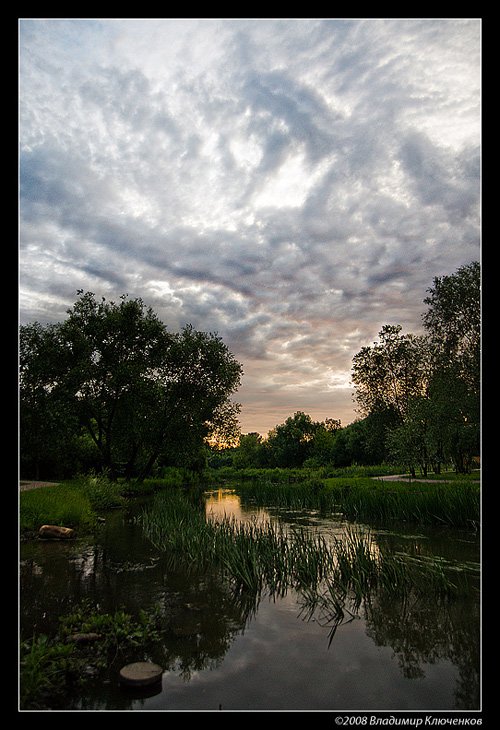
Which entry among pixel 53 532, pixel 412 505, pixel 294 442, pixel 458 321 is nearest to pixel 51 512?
pixel 53 532

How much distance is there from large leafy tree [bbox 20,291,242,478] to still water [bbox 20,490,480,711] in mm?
17228

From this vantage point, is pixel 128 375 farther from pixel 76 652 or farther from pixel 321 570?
pixel 76 652

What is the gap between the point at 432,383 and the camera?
21500mm

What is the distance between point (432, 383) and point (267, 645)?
17.5 metres

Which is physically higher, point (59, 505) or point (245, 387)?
point (245, 387)

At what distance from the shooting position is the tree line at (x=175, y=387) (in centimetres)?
2045

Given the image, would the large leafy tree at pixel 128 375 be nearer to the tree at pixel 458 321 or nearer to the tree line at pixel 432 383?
the tree line at pixel 432 383

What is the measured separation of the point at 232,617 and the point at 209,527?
4.94 m

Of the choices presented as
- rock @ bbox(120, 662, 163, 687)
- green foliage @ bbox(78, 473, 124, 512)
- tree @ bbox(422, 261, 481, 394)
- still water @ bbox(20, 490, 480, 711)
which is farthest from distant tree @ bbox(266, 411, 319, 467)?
rock @ bbox(120, 662, 163, 687)

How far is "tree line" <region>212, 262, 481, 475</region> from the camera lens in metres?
19.4
